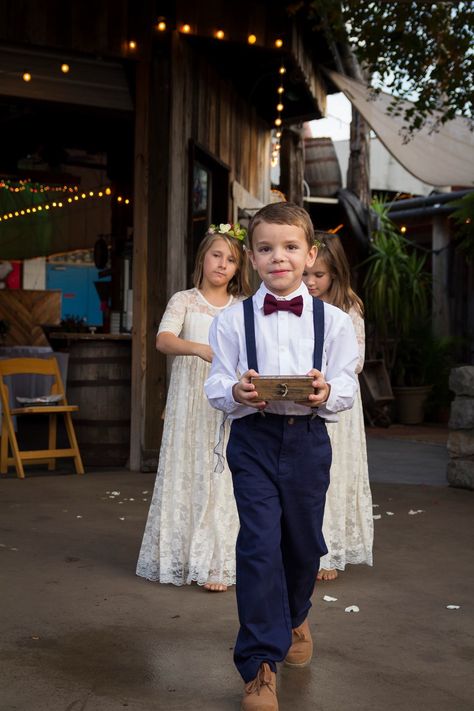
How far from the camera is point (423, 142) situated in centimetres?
900

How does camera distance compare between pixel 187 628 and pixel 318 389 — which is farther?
pixel 187 628

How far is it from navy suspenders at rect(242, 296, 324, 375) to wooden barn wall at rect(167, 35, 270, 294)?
→ 4.43m

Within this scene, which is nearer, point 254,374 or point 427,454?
point 254,374

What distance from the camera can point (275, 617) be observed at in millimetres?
2596

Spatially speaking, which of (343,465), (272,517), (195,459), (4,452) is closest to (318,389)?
(272,517)

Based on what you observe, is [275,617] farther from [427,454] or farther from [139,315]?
[427,454]

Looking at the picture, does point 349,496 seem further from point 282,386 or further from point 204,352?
point 282,386

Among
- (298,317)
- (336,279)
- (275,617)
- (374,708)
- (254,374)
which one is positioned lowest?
(374,708)

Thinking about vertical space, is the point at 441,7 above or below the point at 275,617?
above

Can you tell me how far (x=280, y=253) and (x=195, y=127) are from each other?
5.10 m

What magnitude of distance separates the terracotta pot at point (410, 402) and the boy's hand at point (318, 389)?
893 cm

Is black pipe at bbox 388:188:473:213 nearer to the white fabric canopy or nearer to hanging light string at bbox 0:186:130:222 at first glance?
the white fabric canopy

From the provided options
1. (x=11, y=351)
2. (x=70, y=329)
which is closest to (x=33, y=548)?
(x=11, y=351)

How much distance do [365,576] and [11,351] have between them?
6399 mm
